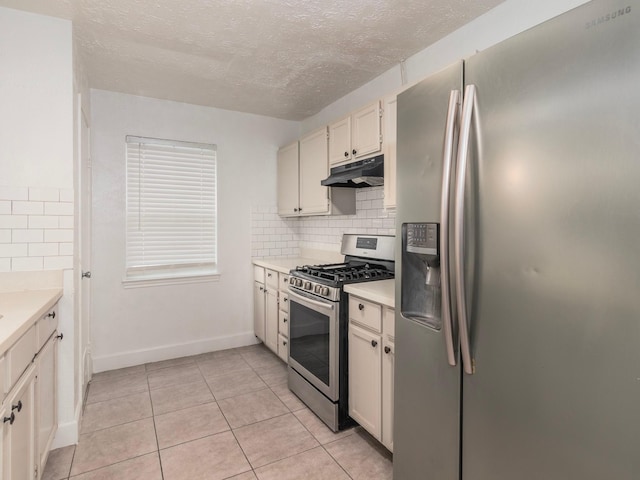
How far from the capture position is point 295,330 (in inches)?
109

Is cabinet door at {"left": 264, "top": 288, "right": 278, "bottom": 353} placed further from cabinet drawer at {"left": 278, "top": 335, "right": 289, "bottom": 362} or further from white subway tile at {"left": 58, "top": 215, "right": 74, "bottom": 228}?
Result: white subway tile at {"left": 58, "top": 215, "right": 74, "bottom": 228}

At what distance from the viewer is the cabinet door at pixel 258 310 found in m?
3.68

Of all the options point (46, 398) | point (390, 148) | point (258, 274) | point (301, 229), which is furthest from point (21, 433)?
point (301, 229)

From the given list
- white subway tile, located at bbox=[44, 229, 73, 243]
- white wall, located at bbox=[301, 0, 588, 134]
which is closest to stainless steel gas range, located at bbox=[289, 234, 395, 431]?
white wall, located at bbox=[301, 0, 588, 134]

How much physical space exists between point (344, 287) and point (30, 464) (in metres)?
1.71

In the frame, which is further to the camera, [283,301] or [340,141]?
[283,301]

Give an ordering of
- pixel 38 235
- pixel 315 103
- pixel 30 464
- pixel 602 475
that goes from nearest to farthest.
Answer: pixel 602 475 → pixel 30 464 → pixel 38 235 → pixel 315 103

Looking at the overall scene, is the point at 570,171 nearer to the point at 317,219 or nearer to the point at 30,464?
the point at 30,464

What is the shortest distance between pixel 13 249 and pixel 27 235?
10cm

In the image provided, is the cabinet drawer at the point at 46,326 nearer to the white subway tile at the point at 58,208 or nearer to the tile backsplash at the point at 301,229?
the white subway tile at the point at 58,208

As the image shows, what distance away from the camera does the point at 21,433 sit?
A: 1429mm

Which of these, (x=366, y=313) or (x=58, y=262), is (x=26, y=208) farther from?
(x=366, y=313)

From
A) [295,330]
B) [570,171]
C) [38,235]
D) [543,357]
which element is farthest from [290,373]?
[570,171]

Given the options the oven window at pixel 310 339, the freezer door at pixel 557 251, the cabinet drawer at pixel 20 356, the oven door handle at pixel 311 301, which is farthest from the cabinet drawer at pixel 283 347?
the freezer door at pixel 557 251
